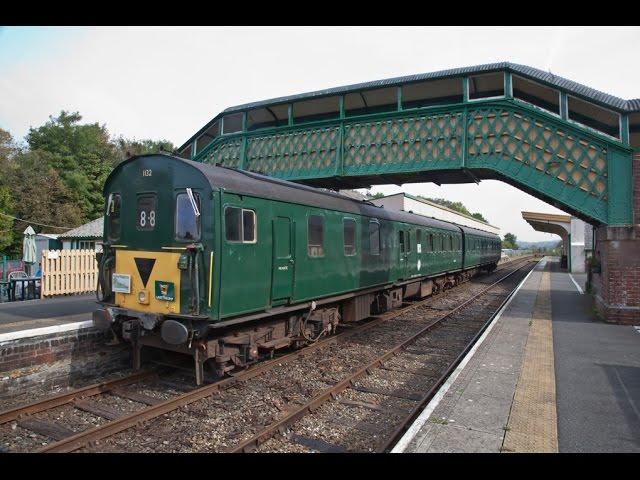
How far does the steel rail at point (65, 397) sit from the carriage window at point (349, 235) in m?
4.76

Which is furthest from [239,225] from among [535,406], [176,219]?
[535,406]

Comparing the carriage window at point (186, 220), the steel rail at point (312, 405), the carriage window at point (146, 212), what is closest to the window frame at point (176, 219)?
the carriage window at point (186, 220)

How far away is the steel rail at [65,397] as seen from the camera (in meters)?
5.66

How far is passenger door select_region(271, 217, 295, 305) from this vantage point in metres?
7.57

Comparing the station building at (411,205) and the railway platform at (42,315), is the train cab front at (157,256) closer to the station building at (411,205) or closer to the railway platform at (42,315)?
the railway platform at (42,315)

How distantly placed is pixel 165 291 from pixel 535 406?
527cm

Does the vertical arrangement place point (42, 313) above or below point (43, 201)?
below

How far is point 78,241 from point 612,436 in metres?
24.2

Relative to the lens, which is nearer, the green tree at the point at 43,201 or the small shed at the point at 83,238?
the small shed at the point at 83,238

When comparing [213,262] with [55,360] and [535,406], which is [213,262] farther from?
[535,406]

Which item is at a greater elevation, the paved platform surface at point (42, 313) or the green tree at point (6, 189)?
the green tree at point (6, 189)

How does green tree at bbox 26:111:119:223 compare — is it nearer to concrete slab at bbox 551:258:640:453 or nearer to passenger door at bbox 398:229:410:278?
passenger door at bbox 398:229:410:278

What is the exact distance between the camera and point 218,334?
266 inches

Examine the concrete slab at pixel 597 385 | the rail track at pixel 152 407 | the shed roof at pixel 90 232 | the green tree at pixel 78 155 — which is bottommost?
A: the rail track at pixel 152 407
